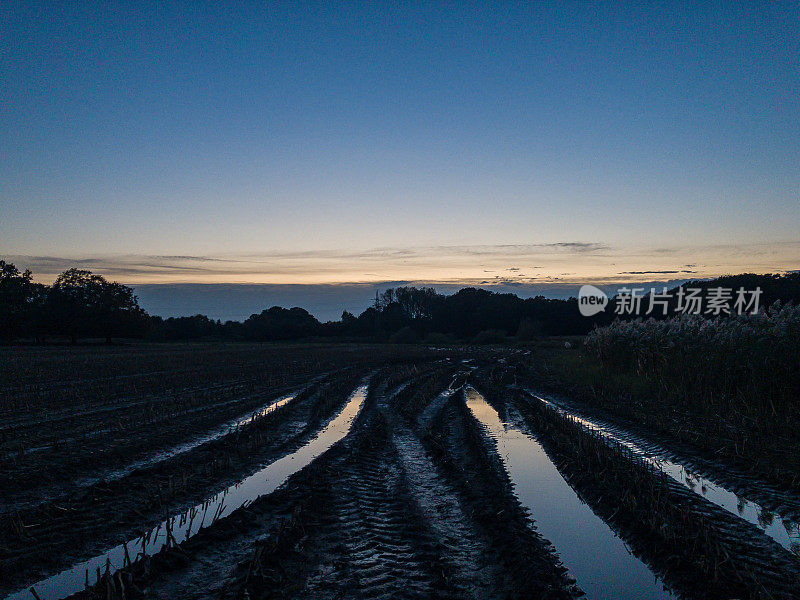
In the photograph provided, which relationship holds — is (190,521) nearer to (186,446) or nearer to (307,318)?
(186,446)

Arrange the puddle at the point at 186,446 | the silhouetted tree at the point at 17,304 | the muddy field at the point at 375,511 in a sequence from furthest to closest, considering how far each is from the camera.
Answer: the silhouetted tree at the point at 17,304 < the puddle at the point at 186,446 < the muddy field at the point at 375,511

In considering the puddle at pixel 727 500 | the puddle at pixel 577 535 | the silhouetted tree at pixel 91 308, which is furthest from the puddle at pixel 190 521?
the silhouetted tree at pixel 91 308

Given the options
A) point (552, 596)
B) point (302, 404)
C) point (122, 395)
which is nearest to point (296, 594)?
point (552, 596)

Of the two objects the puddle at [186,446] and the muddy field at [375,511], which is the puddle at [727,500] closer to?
the muddy field at [375,511]

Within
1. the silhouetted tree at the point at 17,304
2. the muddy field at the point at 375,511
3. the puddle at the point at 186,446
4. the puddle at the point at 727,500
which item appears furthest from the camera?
the silhouetted tree at the point at 17,304

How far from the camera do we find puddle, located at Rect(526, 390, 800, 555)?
5.15 metres

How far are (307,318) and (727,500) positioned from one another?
315ft

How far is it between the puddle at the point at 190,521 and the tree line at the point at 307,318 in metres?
41.3

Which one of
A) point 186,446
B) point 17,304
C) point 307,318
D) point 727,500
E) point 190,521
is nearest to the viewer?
point 190,521

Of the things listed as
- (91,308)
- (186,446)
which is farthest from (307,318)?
(186,446)

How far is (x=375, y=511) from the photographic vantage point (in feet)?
19.2

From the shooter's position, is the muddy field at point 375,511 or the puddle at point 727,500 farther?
the puddle at point 727,500

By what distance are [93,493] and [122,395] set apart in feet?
31.9

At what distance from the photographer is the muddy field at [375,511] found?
4.21m
